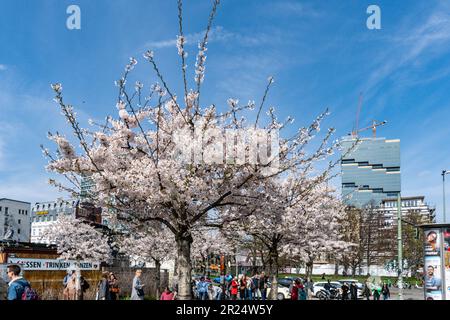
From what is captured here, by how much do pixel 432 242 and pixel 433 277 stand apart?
110 cm

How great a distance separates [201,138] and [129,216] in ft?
10.5

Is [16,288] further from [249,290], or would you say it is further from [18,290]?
[249,290]

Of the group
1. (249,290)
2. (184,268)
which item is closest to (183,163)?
(184,268)

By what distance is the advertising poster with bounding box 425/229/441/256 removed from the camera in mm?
14680

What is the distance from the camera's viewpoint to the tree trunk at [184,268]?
10586 mm

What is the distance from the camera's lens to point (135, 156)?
11.8m

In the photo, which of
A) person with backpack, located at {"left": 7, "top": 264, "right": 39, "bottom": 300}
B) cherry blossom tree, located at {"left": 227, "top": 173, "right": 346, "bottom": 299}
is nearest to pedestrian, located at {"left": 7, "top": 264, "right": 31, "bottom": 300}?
person with backpack, located at {"left": 7, "top": 264, "right": 39, "bottom": 300}

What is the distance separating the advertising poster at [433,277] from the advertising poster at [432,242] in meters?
0.16

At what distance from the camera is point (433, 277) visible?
14648mm

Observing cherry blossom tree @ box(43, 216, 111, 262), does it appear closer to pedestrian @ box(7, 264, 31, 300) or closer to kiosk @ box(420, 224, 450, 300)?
kiosk @ box(420, 224, 450, 300)

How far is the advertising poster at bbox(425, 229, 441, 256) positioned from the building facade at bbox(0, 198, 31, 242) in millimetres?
96782

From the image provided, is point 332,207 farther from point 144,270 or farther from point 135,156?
point 135,156

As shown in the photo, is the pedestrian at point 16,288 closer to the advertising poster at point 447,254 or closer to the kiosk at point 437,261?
the kiosk at point 437,261

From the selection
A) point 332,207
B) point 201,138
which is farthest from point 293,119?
point 332,207
